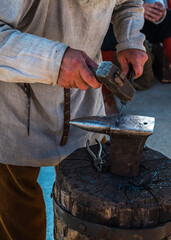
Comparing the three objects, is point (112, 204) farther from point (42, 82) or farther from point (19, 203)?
point (19, 203)

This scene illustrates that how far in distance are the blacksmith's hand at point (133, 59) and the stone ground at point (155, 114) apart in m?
1.30

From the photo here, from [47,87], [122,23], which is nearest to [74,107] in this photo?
[47,87]

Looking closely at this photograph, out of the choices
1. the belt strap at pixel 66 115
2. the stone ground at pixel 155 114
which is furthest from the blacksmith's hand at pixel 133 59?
the stone ground at pixel 155 114

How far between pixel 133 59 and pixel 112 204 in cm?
84

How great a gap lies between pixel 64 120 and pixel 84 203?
575 millimetres

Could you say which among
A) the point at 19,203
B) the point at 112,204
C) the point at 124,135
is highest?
the point at 124,135

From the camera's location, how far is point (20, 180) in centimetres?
179

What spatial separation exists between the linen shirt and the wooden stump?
34cm

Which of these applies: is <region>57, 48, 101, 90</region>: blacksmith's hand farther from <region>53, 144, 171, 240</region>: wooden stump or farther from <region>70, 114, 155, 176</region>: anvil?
<region>53, 144, 171, 240</region>: wooden stump

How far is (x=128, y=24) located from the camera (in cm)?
196

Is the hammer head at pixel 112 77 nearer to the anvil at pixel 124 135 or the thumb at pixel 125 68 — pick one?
the anvil at pixel 124 135

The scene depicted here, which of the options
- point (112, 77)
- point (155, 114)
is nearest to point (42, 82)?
point (112, 77)

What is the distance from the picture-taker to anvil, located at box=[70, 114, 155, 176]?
4.37ft

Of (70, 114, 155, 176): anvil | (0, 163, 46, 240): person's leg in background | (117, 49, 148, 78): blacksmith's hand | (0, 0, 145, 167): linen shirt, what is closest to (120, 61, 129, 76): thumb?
(117, 49, 148, 78): blacksmith's hand
